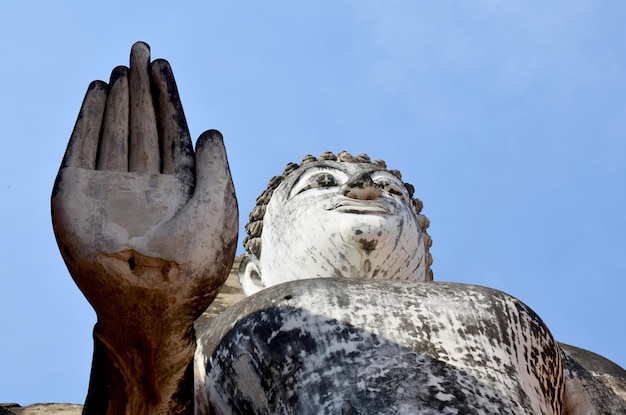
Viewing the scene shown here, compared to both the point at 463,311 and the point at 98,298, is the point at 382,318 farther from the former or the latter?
the point at 98,298

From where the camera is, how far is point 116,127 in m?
4.37

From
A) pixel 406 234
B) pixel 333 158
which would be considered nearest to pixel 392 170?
pixel 333 158

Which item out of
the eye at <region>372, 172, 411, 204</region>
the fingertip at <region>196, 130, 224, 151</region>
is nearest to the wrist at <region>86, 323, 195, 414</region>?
the fingertip at <region>196, 130, 224, 151</region>

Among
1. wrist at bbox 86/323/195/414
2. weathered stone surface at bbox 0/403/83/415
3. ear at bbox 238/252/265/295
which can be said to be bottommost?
wrist at bbox 86/323/195/414

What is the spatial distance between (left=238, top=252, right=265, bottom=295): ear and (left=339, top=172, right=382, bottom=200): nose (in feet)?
2.56

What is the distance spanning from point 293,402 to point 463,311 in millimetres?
790

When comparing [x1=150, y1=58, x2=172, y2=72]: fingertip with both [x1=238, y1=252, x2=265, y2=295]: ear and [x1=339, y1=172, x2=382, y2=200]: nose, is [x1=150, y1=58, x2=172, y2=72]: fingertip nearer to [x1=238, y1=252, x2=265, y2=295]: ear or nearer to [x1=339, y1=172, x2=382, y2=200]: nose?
[x1=339, y1=172, x2=382, y2=200]: nose

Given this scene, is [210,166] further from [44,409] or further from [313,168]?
[44,409]

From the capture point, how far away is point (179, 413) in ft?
14.3

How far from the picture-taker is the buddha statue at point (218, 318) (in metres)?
3.98

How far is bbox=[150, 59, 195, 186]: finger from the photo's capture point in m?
4.25

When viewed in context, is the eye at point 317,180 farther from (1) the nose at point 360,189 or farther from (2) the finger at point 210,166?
(2) the finger at point 210,166

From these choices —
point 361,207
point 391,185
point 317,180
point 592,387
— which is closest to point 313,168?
point 317,180

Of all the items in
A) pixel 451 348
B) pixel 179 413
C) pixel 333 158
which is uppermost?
pixel 333 158
